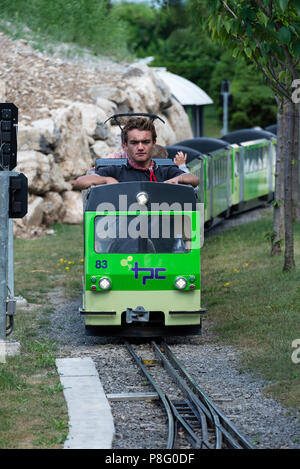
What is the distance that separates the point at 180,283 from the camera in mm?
11828

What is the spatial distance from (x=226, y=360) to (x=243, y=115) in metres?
44.7

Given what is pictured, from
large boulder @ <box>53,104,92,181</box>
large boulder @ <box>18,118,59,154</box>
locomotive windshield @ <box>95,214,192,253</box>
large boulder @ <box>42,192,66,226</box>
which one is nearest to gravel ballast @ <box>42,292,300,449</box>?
locomotive windshield @ <box>95,214,192,253</box>

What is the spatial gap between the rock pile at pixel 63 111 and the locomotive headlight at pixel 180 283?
12.7 metres

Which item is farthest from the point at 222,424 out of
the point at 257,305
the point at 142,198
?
the point at 257,305

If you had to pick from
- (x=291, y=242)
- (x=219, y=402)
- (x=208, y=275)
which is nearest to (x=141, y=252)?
(x=219, y=402)

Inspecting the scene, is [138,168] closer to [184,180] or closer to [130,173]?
[130,173]

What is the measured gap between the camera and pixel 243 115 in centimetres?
5491

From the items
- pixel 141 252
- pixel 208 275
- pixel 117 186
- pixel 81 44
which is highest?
pixel 81 44

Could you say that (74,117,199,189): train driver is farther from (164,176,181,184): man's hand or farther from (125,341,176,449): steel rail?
(125,341,176,449): steel rail

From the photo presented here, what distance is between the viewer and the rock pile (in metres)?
25.5

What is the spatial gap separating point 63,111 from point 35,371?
17610 millimetres

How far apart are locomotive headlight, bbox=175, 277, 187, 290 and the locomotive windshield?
369 millimetres

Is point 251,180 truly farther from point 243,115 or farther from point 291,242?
point 243,115

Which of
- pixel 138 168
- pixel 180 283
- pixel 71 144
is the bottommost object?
pixel 180 283
